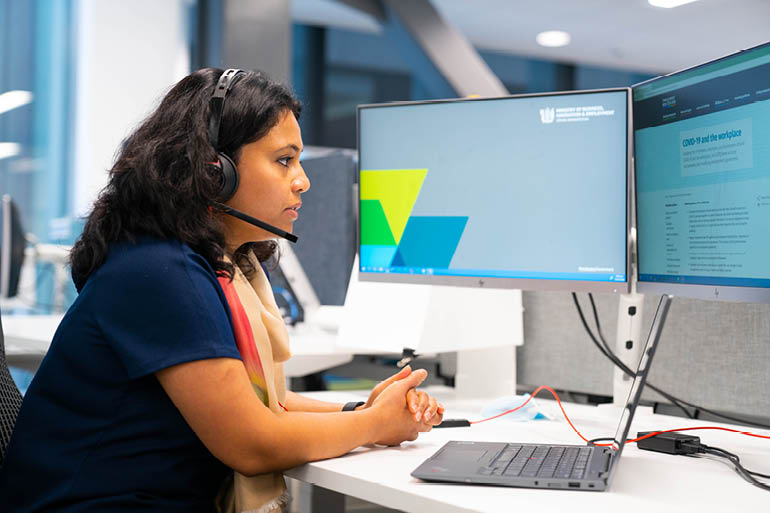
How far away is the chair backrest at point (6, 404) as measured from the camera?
0.90 meters

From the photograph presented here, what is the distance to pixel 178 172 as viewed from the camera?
870mm

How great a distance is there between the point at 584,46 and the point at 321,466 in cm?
530

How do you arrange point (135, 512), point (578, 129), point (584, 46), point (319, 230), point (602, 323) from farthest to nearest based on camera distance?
1. point (584, 46)
2. point (319, 230)
3. point (602, 323)
4. point (578, 129)
5. point (135, 512)

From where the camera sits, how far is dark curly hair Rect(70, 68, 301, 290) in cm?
84

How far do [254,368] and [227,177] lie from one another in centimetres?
22

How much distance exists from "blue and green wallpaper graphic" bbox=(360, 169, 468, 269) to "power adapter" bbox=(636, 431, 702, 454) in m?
0.42

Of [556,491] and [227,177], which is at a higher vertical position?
[227,177]

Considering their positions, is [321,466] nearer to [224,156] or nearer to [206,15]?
[224,156]

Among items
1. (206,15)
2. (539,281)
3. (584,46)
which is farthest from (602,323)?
(584,46)

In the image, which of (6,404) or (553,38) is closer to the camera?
(6,404)

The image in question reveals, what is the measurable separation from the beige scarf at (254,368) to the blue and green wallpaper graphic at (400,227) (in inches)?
14.2

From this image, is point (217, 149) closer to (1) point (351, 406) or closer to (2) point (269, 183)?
(2) point (269, 183)

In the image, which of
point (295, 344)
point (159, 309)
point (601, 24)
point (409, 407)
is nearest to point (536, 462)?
Result: point (409, 407)

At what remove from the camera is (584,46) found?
5.57 metres
